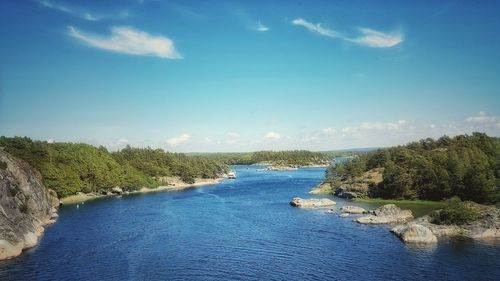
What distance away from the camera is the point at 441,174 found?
117 meters

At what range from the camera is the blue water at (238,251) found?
57844 millimetres

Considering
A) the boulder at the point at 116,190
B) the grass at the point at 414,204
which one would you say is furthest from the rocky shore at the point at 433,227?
the boulder at the point at 116,190

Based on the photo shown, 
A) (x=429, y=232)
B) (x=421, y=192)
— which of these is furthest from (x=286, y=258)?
(x=421, y=192)

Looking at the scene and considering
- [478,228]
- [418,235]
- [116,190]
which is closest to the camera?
[418,235]

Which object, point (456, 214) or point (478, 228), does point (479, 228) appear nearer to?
point (478, 228)

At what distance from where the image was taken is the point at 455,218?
81250 mm

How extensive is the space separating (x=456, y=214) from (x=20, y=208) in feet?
276

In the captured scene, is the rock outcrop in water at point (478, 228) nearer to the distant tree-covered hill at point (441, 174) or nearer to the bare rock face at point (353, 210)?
the bare rock face at point (353, 210)

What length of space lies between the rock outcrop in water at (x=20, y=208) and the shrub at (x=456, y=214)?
246ft

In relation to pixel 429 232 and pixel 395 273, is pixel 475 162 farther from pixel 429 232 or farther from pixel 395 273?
pixel 395 273

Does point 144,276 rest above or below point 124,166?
below

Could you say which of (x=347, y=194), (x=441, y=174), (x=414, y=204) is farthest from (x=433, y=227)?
(x=347, y=194)

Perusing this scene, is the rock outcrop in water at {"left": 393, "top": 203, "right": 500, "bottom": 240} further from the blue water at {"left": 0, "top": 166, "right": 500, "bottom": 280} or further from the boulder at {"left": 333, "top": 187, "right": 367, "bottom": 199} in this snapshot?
the boulder at {"left": 333, "top": 187, "right": 367, "bottom": 199}

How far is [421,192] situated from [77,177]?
113m
